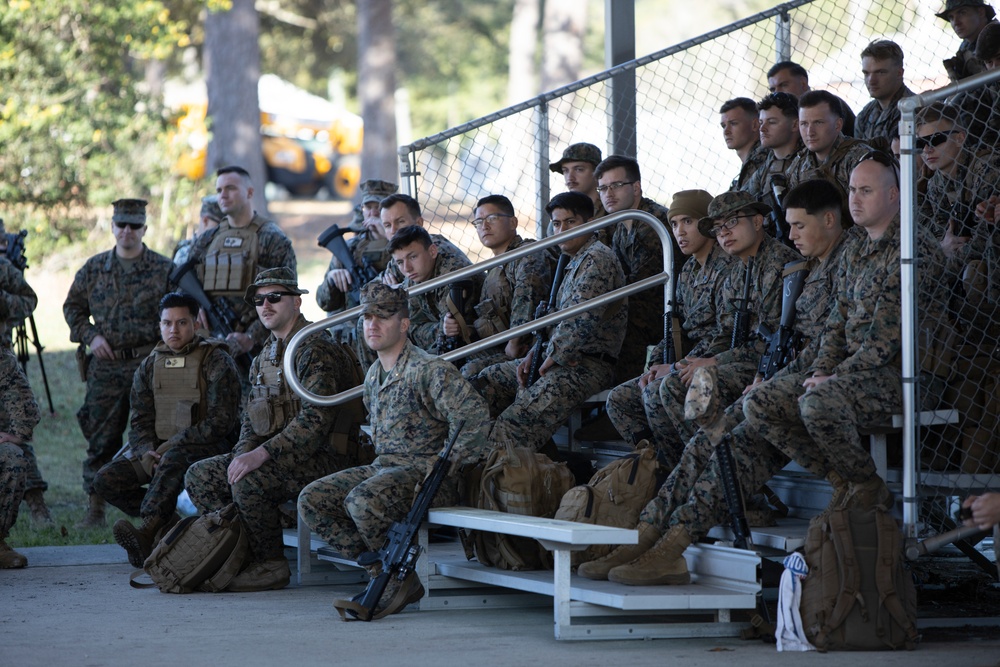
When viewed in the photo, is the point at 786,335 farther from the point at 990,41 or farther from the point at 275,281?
the point at 275,281

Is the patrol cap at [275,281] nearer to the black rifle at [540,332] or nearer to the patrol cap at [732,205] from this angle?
the black rifle at [540,332]

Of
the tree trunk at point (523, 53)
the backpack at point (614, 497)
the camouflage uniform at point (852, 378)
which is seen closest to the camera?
the camouflage uniform at point (852, 378)

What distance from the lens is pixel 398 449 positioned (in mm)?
6719

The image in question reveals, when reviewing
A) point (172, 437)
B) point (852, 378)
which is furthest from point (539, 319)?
point (172, 437)

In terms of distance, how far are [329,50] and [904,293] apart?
27228mm

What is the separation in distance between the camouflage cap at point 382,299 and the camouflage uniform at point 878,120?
289 centimetres

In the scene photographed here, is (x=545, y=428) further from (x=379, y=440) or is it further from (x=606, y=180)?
(x=606, y=180)

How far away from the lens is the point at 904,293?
5.57 meters

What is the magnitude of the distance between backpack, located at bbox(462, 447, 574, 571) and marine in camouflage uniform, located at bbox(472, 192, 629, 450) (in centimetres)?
47

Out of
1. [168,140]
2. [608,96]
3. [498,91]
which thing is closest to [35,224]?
[168,140]

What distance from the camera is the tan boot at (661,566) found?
5820 millimetres

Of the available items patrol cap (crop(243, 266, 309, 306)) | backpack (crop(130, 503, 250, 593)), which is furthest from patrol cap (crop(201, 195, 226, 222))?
backpack (crop(130, 503, 250, 593))

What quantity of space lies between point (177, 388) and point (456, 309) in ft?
5.84

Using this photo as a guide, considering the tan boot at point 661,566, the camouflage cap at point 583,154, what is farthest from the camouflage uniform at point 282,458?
the tan boot at point 661,566
